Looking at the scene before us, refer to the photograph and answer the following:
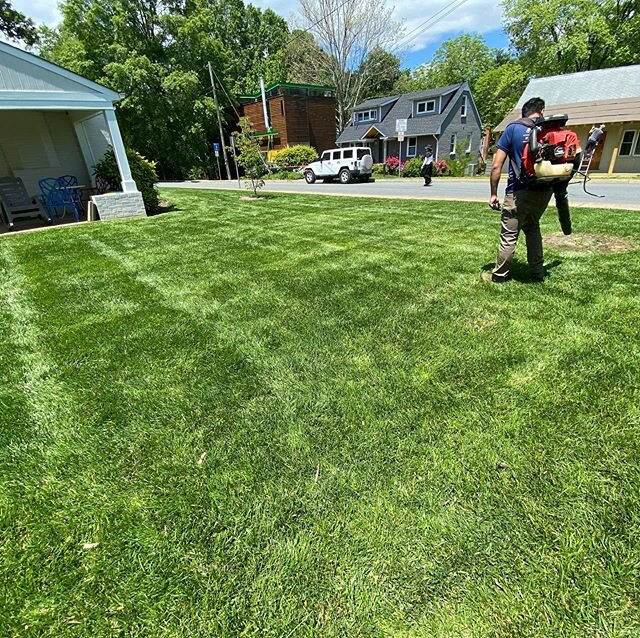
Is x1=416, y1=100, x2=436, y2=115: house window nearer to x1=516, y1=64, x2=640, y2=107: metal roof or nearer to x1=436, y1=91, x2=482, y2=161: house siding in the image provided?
x1=436, y1=91, x2=482, y2=161: house siding

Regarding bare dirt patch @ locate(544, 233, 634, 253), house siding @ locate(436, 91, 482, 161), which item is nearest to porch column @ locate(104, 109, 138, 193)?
bare dirt patch @ locate(544, 233, 634, 253)

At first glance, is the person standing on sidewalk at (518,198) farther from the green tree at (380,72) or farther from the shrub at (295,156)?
the green tree at (380,72)

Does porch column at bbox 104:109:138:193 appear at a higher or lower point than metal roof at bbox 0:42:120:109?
lower

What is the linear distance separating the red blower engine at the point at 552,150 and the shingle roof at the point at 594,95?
69.7 feet

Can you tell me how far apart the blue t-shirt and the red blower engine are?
63mm

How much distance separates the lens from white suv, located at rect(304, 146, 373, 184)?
20.1 m

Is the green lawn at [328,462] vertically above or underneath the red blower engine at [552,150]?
underneath

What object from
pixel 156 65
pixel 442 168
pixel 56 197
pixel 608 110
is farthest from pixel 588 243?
pixel 156 65

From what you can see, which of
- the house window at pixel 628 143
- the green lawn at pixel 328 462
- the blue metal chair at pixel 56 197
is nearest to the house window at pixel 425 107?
the house window at pixel 628 143

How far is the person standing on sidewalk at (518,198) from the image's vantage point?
346cm

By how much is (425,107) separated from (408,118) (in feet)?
4.81

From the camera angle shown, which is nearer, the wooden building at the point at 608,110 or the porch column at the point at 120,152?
the porch column at the point at 120,152

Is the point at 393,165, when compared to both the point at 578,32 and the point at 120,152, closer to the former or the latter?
the point at 578,32

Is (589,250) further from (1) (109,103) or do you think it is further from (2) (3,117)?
(2) (3,117)
